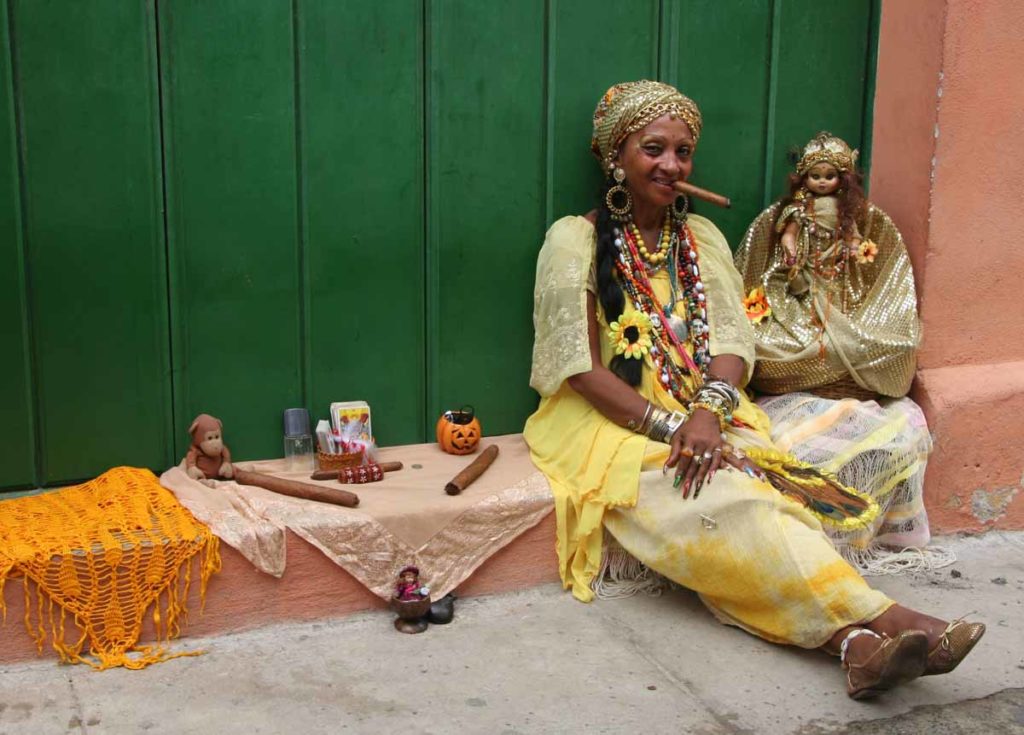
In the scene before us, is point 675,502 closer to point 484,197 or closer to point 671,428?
point 671,428

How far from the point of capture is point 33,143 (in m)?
2.99

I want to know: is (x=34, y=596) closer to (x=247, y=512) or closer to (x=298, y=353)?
(x=247, y=512)

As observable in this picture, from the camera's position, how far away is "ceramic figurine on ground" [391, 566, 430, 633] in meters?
2.91

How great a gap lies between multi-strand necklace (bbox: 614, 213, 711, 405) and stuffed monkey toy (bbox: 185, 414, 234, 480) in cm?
128

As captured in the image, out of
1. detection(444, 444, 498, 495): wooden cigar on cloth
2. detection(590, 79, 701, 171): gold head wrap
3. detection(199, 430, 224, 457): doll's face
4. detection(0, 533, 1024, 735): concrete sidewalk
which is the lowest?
detection(0, 533, 1024, 735): concrete sidewalk

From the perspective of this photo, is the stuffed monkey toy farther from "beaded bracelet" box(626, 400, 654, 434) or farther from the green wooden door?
"beaded bracelet" box(626, 400, 654, 434)

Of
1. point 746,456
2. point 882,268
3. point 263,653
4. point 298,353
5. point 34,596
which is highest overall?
point 882,268

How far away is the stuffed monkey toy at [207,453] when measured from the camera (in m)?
3.09

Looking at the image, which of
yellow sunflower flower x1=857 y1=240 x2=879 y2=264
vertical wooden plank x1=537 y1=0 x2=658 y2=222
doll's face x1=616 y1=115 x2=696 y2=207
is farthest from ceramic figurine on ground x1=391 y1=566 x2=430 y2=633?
yellow sunflower flower x1=857 y1=240 x2=879 y2=264

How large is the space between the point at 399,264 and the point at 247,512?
944 mm

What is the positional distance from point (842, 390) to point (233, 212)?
6.64ft

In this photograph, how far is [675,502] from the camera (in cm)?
300

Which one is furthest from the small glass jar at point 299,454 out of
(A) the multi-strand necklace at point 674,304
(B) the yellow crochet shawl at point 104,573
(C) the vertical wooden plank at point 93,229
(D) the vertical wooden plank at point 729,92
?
(D) the vertical wooden plank at point 729,92

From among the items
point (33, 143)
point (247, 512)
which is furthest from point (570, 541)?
point (33, 143)
